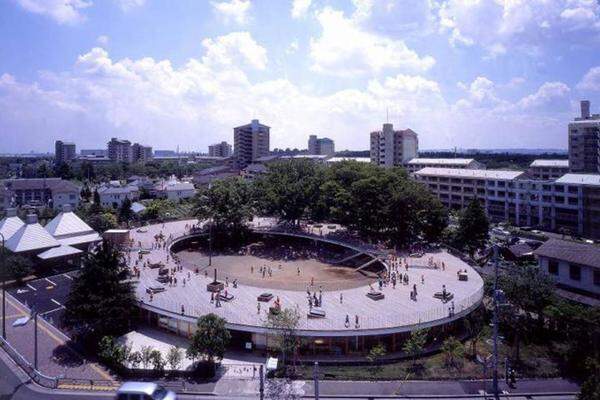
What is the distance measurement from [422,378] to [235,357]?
1227cm

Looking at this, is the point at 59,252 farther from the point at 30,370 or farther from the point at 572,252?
the point at 572,252

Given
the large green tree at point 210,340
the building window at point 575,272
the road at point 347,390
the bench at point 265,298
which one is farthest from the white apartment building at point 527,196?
the large green tree at point 210,340

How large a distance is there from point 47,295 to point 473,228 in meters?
46.8

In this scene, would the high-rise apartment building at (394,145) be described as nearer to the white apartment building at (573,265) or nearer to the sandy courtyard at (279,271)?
the sandy courtyard at (279,271)

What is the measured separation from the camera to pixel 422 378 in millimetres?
26438

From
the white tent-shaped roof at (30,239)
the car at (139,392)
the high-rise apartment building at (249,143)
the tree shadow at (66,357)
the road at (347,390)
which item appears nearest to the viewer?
the car at (139,392)

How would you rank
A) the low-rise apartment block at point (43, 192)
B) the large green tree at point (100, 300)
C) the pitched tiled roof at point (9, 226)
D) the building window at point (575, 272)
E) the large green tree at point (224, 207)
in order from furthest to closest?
1. the low-rise apartment block at point (43, 192)
2. the large green tree at point (224, 207)
3. the pitched tiled roof at point (9, 226)
4. the building window at point (575, 272)
5. the large green tree at point (100, 300)

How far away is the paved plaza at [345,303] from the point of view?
30547mm

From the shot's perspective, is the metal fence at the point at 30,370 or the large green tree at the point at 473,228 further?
the large green tree at the point at 473,228

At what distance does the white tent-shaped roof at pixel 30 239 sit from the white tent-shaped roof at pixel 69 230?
1903 millimetres

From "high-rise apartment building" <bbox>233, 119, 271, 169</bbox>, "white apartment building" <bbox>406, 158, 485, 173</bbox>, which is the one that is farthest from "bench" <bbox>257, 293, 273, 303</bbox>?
"high-rise apartment building" <bbox>233, 119, 271, 169</bbox>

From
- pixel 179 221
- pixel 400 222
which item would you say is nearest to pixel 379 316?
pixel 400 222

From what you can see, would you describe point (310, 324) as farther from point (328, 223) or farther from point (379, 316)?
point (328, 223)

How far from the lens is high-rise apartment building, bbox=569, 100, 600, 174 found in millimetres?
92438
